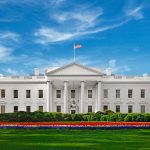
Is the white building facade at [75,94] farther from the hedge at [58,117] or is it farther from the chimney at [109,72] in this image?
the hedge at [58,117]

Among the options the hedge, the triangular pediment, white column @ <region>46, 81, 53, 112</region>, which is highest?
the triangular pediment

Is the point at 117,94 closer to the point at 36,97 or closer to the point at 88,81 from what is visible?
the point at 88,81

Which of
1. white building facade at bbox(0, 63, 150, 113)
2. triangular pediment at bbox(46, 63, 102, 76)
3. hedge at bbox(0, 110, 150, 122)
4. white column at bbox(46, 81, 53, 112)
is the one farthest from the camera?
white building facade at bbox(0, 63, 150, 113)

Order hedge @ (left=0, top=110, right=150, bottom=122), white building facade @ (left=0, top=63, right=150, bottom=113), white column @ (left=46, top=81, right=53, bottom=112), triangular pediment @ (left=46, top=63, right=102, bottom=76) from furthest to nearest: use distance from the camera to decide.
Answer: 1. white building facade @ (left=0, top=63, right=150, bottom=113)
2. triangular pediment @ (left=46, top=63, right=102, bottom=76)
3. white column @ (left=46, top=81, right=53, bottom=112)
4. hedge @ (left=0, top=110, right=150, bottom=122)

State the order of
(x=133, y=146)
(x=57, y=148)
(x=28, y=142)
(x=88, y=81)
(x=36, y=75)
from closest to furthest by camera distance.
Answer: (x=57, y=148) → (x=133, y=146) → (x=28, y=142) → (x=88, y=81) → (x=36, y=75)

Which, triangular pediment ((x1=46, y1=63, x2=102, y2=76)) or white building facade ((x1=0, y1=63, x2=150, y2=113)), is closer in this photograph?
triangular pediment ((x1=46, y1=63, x2=102, y2=76))

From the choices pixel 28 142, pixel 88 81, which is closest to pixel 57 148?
pixel 28 142

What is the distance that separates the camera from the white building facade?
62344 mm

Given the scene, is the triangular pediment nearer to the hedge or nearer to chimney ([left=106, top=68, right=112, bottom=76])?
chimney ([left=106, top=68, right=112, bottom=76])

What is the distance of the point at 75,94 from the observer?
62531 mm

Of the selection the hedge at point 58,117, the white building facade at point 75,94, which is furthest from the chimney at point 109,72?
the hedge at point 58,117

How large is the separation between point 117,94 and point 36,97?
12273 millimetres

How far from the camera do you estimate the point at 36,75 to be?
64938 millimetres

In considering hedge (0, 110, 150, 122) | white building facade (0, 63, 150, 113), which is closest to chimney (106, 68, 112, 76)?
white building facade (0, 63, 150, 113)
